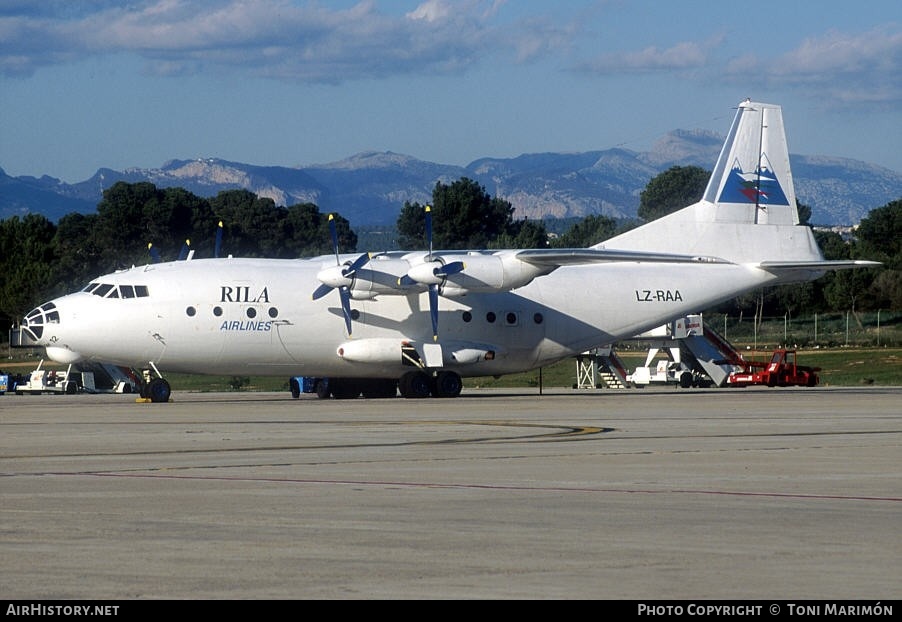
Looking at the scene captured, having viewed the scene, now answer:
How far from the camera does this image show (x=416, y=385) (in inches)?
1764

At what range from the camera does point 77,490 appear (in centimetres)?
1566

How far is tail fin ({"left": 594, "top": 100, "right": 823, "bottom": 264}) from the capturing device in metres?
49.5

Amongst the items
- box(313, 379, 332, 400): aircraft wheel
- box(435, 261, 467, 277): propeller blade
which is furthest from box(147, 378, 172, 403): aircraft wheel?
box(435, 261, 467, 277): propeller blade

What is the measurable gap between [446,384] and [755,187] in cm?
1390

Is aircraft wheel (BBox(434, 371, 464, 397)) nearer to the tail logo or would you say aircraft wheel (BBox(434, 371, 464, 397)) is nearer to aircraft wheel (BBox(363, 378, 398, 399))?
aircraft wheel (BBox(363, 378, 398, 399))

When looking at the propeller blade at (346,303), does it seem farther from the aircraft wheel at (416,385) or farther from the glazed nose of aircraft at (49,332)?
the glazed nose of aircraft at (49,332)

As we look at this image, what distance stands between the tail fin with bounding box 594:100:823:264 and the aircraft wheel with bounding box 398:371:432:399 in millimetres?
8596

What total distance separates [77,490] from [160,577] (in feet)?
21.2

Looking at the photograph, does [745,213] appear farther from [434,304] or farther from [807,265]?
[434,304]

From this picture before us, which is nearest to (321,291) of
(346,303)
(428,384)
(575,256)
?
(346,303)

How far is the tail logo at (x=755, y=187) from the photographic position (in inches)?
1972

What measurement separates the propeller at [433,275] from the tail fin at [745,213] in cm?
803
